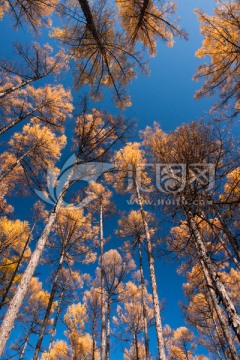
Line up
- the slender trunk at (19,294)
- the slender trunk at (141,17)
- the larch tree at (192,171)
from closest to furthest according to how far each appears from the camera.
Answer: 1. the slender trunk at (19,294)
2. the larch tree at (192,171)
3. the slender trunk at (141,17)

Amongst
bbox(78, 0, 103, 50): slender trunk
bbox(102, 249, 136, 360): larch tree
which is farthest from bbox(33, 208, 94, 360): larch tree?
bbox(78, 0, 103, 50): slender trunk

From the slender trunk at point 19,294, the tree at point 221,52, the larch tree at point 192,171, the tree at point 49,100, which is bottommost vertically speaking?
the slender trunk at point 19,294

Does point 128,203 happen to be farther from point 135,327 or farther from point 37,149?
point 135,327

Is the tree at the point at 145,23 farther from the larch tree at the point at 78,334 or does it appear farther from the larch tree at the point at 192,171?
the larch tree at the point at 78,334

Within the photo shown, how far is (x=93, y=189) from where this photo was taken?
1283 centimetres

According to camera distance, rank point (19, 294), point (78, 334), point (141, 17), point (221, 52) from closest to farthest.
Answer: point (19, 294), point (141, 17), point (221, 52), point (78, 334)

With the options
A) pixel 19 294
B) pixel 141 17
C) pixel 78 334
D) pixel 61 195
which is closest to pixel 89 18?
pixel 141 17

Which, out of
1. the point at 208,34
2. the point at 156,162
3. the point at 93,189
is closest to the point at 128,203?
the point at 93,189

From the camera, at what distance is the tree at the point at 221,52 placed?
6.46 m

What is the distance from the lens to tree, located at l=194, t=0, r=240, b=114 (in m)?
6.46

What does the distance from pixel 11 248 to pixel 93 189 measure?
5.55 meters

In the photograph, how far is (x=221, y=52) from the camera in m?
7.11

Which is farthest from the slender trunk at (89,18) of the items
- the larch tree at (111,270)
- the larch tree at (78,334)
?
the larch tree at (78,334)

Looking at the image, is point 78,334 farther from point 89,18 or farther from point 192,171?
point 89,18
